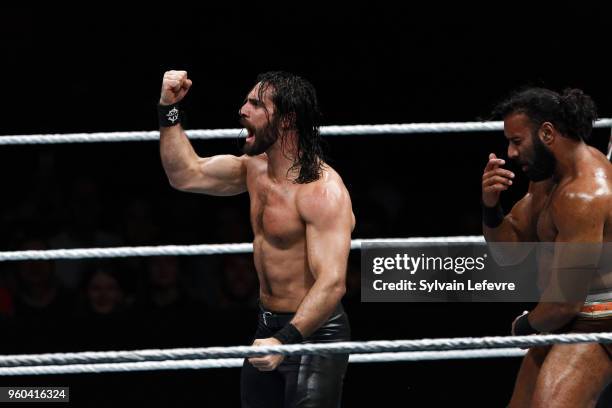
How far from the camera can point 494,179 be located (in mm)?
3174

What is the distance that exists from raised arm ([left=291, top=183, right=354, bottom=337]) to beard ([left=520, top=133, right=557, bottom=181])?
49 centimetres

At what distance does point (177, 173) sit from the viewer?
323cm

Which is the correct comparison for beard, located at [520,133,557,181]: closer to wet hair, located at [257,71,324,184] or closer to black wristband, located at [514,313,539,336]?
black wristband, located at [514,313,539,336]

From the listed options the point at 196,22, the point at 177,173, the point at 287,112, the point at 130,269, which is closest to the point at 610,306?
the point at 287,112

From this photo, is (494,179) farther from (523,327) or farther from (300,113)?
(300,113)

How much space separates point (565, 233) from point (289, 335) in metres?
0.75

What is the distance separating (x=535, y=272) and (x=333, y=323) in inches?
35.8

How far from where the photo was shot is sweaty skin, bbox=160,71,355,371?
294cm

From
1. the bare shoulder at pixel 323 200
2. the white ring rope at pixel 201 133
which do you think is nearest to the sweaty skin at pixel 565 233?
the white ring rope at pixel 201 133

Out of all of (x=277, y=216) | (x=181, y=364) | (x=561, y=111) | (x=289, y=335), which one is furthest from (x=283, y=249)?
(x=561, y=111)

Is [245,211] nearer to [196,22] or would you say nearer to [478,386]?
A: [196,22]

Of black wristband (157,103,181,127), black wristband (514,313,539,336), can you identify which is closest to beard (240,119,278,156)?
black wristband (157,103,181,127)

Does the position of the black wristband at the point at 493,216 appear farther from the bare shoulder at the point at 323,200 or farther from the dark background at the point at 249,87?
the dark background at the point at 249,87

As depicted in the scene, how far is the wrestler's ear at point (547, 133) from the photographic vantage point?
307cm
